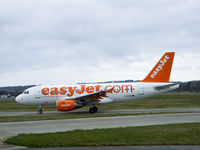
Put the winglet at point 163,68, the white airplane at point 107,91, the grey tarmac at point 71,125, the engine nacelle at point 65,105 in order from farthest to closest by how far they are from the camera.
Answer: the winglet at point 163,68 < the white airplane at point 107,91 < the engine nacelle at point 65,105 < the grey tarmac at point 71,125

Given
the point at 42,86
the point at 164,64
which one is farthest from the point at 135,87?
the point at 42,86

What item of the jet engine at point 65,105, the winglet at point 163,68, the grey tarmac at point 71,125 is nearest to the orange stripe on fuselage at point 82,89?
the jet engine at point 65,105

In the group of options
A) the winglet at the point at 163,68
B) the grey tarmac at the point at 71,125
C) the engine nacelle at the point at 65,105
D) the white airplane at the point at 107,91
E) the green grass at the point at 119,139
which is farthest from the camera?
the winglet at the point at 163,68

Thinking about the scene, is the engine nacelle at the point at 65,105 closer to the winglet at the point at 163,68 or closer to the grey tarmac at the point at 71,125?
the grey tarmac at the point at 71,125

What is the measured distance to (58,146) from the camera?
9180mm

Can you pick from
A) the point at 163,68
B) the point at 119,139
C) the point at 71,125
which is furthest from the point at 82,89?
the point at 119,139

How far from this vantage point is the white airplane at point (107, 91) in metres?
24.8

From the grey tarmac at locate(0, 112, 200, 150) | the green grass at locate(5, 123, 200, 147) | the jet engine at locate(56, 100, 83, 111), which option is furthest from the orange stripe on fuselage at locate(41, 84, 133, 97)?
the green grass at locate(5, 123, 200, 147)

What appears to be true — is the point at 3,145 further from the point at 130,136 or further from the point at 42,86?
the point at 42,86

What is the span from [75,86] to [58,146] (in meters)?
17.3

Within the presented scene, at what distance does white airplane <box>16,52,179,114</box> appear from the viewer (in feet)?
81.5

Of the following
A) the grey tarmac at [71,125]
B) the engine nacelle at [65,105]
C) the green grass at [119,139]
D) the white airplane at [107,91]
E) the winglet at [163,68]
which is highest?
the winglet at [163,68]

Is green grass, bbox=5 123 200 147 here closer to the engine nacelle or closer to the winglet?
the engine nacelle

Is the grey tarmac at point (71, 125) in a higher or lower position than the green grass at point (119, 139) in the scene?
lower
